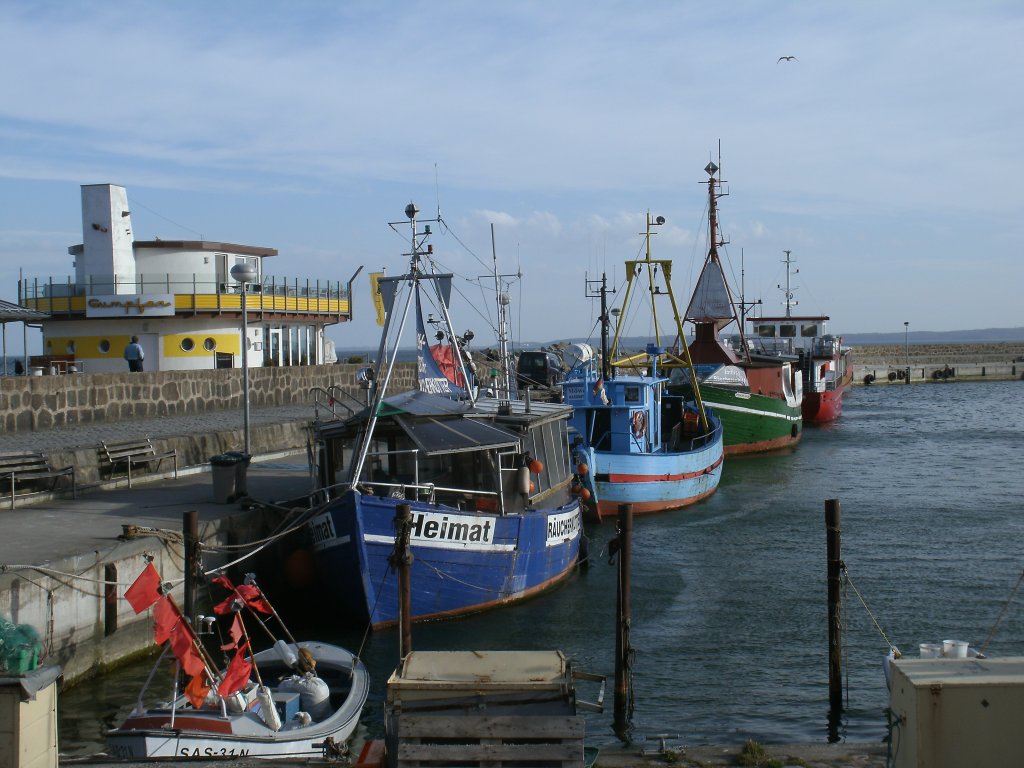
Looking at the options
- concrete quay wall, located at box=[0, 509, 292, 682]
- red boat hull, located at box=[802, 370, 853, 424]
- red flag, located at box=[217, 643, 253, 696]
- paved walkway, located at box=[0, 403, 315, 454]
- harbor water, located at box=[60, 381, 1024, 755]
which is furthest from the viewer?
red boat hull, located at box=[802, 370, 853, 424]

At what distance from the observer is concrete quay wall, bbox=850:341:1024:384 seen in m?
91.5

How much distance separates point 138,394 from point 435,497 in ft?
42.0

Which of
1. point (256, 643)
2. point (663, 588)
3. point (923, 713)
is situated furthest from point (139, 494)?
point (923, 713)

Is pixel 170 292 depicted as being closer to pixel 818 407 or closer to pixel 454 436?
pixel 454 436

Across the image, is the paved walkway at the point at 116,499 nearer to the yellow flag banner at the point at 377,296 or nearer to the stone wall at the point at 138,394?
the stone wall at the point at 138,394

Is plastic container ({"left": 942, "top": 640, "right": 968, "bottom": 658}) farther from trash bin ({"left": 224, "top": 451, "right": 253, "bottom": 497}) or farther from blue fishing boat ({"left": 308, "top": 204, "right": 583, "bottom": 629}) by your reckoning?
trash bin ({"left": 224, "top": 451, "right": 253, "bottom": 497})

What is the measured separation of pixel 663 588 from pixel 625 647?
21.3 feet

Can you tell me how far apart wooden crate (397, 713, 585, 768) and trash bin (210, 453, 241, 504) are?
10495 millimetres

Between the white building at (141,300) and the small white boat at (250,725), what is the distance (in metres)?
19.2

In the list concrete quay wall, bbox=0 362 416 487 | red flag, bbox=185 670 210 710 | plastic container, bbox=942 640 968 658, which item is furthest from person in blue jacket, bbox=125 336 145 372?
plastic container, bbox=942 640 968 658

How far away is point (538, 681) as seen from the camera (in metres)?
8.30

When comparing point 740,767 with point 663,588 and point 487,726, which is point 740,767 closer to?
point 487,726

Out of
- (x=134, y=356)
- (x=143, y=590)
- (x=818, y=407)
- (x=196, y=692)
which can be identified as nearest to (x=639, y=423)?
(x=134, y=356)

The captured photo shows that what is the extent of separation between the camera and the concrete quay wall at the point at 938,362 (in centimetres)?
9150
